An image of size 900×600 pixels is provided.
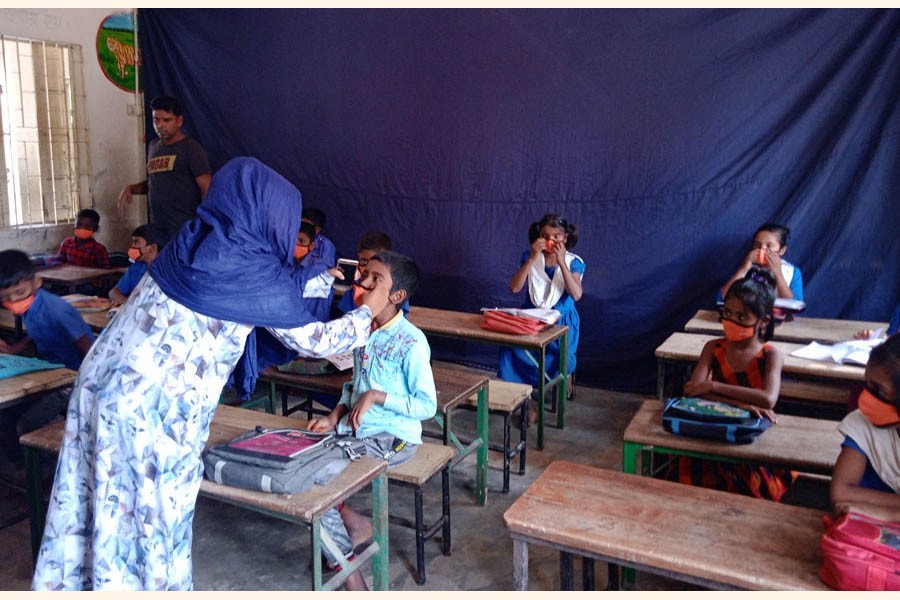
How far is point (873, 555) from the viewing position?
1.79 meters

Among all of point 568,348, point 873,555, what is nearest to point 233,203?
point 873,555

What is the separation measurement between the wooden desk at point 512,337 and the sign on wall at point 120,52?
168 inches

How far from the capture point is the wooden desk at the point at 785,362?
357cm

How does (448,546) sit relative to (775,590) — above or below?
below

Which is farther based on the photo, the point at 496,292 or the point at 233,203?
the point at 496,292

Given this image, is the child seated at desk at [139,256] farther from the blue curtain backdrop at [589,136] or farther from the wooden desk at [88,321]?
the blue curtain backdrop at [589,136]

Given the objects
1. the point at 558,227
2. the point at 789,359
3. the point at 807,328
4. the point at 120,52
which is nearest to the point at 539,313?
the point at 558,227

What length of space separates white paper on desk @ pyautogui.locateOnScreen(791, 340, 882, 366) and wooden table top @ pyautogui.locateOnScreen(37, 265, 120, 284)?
4.99m

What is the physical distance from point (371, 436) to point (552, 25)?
3790 millimetres

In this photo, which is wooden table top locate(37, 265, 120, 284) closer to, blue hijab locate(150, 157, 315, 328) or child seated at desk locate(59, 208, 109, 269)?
child seated at desk locate(59, 208, 109, 269)

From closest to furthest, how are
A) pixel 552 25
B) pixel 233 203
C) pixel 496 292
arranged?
pixel 233 203
pixel 552 25
pixel 496 292

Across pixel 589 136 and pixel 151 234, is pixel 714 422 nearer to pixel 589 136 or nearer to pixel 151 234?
pixel 589 136

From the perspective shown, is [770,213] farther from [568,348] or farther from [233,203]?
[233,203]

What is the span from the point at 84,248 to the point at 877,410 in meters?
6.33
